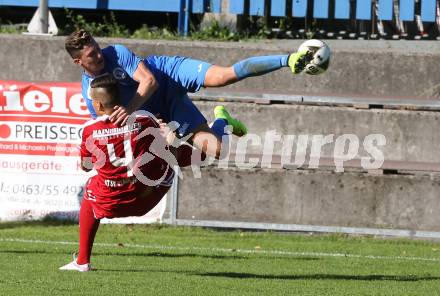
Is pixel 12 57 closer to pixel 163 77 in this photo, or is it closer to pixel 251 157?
pixel 251 157

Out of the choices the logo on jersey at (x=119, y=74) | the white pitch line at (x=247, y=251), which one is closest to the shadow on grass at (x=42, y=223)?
the white pitch line at (x=247, y=251)

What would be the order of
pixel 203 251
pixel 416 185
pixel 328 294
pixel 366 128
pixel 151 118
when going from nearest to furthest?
pixel 328 294 → pixel 151 118 → pixel 203 251 → pixel 416 185 → pixel 366 128

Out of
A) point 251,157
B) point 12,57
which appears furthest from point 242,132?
point 12,57

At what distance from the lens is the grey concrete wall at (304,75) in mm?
15977

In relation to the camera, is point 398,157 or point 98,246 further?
point 398,157

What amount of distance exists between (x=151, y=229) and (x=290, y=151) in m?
2.13

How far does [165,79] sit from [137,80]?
0.45 metres

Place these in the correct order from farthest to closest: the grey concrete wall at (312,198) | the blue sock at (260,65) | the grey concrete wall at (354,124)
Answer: the grey concrete wall at (354,124) → the grey concrete wall at (312,198) → the blue sock at (260,65)

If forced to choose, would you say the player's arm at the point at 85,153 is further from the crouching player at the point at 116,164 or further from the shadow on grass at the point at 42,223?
the shadow on grass at the point at 42,223

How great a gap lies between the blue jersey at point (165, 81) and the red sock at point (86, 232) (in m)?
0.87

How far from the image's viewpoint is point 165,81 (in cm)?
1016

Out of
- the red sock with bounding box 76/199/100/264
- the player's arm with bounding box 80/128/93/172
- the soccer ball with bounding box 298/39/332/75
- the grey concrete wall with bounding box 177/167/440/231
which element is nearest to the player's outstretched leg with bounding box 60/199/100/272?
the red sock with bounding box 76/199/100/264

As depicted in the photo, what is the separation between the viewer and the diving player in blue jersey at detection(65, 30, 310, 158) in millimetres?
9297

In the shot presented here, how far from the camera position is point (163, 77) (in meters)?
10.1
